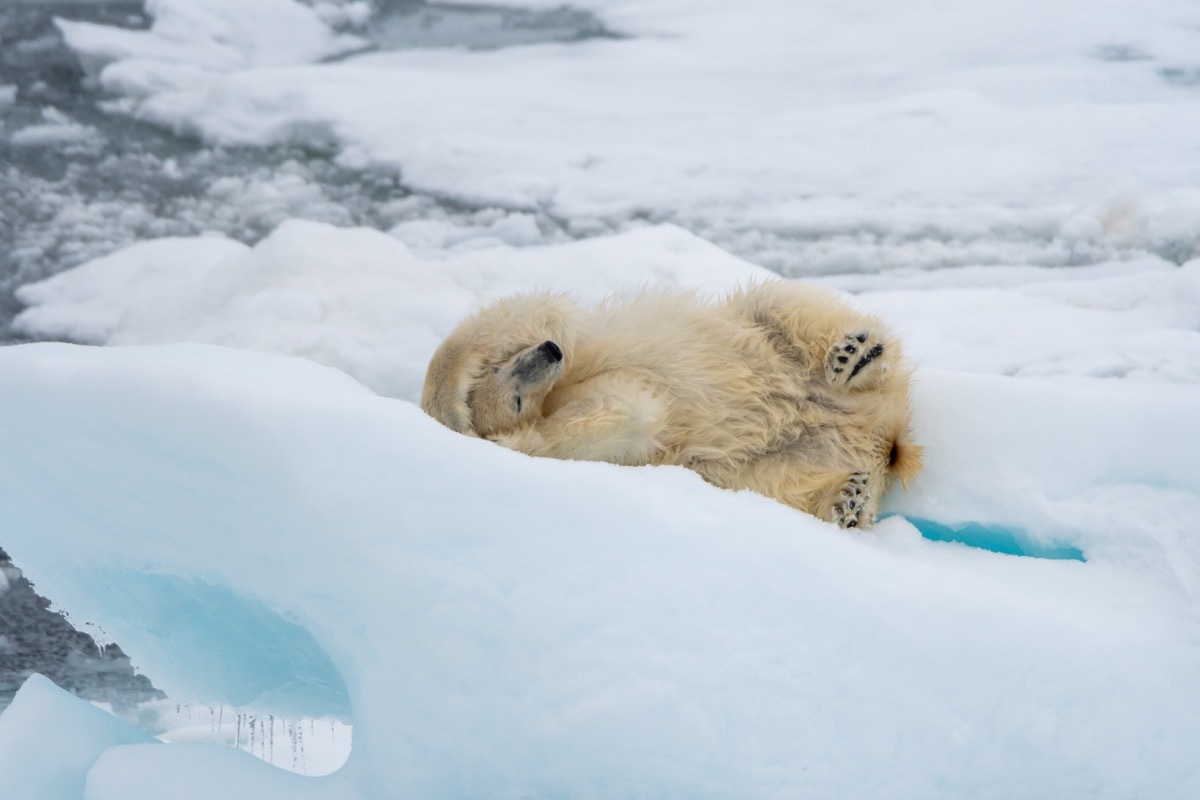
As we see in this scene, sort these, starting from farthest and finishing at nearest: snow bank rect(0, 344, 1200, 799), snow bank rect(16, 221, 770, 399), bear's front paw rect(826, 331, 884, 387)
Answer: snow bank rect(16, 221, 770, 399), bear's front paw rect(826, 331, 884, 387), snow bank rect(0, 344, 1200, 799)

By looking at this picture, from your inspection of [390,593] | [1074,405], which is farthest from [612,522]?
[1074,405]

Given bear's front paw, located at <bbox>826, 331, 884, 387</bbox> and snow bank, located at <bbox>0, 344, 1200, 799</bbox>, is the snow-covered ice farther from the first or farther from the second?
bear's front paw, located at <bbox>826, 331, 884, 387</bbox>

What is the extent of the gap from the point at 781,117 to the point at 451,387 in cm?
473

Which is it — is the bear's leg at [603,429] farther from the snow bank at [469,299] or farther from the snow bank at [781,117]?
the snow bank at [781,117]

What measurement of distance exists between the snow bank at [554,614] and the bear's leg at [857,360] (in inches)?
19.5

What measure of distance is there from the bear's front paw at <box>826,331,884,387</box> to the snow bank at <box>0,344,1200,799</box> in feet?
1.63

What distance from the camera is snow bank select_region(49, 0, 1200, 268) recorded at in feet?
16.6

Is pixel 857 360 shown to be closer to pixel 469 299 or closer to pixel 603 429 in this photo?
pixel 603 429

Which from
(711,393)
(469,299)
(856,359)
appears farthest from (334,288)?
(856,359)

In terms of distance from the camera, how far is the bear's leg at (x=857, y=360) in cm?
199

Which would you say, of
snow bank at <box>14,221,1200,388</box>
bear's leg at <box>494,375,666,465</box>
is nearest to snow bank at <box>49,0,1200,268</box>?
snow bank at <box>14,221,1200,388</box>

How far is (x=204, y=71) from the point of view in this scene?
6.00m

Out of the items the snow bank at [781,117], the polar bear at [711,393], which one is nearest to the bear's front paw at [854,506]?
the polar bear at [711,393]

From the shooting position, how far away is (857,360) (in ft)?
6.53
